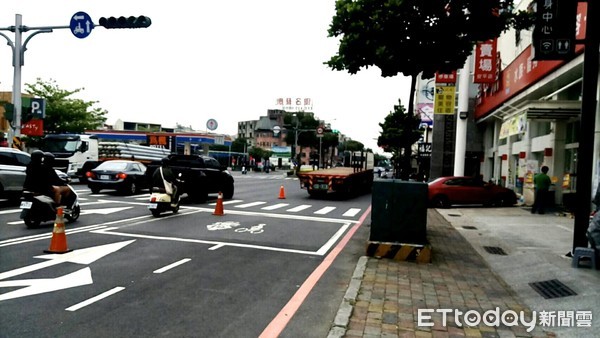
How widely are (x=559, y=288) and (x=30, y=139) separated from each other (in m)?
37.5

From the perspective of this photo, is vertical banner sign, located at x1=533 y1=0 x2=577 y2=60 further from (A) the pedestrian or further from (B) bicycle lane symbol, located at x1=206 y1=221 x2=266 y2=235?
(A) the pedestrian

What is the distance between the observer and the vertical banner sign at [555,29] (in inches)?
358

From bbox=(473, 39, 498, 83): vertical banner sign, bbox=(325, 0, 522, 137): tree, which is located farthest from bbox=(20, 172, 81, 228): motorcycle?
bbox=(473, 39, 498, 83): vertical banner sign

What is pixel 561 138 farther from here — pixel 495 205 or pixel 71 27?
pixel 71 27

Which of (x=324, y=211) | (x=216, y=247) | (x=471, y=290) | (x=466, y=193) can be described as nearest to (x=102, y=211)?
(x=216, y=247)

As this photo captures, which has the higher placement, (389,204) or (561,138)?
(561,138)

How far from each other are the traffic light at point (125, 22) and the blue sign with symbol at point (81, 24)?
47.1 inches

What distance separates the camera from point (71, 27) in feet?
55.0

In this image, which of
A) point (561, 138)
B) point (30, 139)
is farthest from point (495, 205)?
point (30, 139)

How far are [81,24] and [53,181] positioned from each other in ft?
25.7

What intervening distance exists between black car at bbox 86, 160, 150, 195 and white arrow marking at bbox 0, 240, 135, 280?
1123 cm

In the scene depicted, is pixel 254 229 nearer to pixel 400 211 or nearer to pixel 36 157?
pixel 400 211

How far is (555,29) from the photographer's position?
9.41m

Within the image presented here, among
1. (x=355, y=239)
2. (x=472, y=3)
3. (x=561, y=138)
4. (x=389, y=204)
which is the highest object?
(x=472, y=3)
